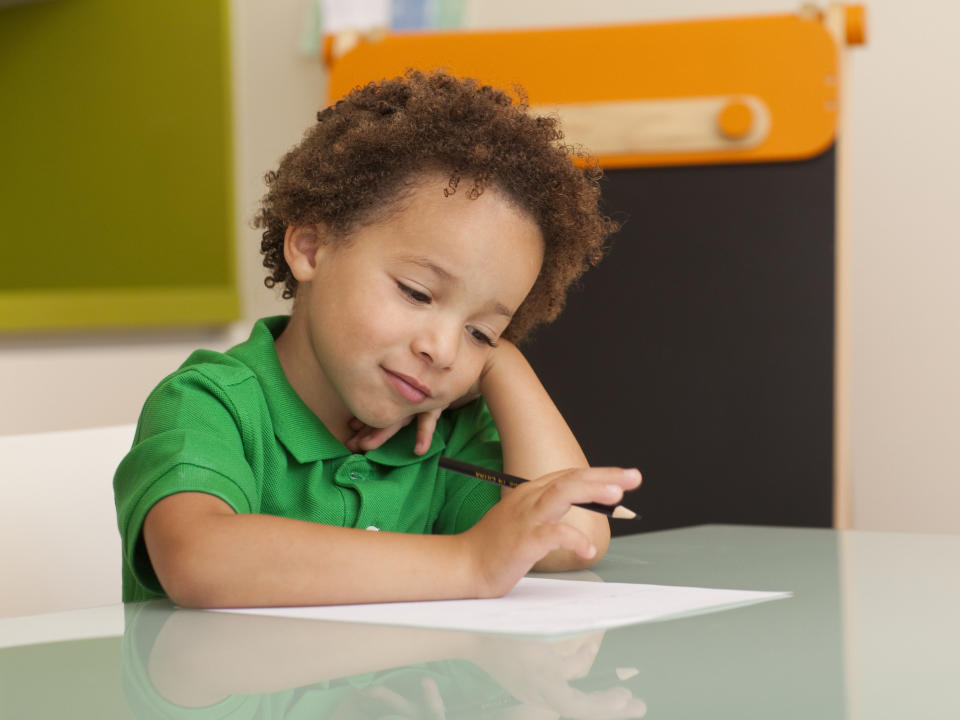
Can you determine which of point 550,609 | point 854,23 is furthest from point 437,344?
point 854,23

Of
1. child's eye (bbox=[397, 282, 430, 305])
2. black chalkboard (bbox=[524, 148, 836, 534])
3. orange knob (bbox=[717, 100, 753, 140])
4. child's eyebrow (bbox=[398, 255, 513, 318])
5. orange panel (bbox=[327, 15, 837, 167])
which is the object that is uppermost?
orange panel (bbox=[327, 15, 837, 167])

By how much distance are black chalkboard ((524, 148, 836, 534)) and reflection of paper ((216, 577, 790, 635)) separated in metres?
1.07

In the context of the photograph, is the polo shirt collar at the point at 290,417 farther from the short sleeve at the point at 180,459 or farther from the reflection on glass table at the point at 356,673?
the reflection on glass table at the point at 356,673

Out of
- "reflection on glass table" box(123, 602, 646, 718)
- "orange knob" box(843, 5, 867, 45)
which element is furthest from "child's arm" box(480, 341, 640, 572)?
"orange knob" box(843, 5, 867, 45)

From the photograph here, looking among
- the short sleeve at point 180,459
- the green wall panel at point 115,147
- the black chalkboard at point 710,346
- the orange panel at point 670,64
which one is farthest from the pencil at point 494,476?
the green wall panel at point 115,147

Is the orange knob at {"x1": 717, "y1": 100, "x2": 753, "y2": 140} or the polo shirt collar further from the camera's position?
Result: the orange knob at {"x1": 717, "y1": 100, "x2": 753, "y2": 140}

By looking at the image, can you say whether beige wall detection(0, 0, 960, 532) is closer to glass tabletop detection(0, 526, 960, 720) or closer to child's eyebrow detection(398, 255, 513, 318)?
child's eyebrow detection(398, 255, 513, 318)

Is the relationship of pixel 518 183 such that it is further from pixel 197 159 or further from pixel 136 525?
pixel 197 159

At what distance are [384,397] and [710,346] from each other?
1023 millimetres

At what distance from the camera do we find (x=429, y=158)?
0.92m

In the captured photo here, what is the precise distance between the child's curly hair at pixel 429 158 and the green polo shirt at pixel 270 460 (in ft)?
0.37

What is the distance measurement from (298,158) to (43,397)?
996 mm

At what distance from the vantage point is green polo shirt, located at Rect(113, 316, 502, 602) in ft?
2.38

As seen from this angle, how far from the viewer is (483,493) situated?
98cm
